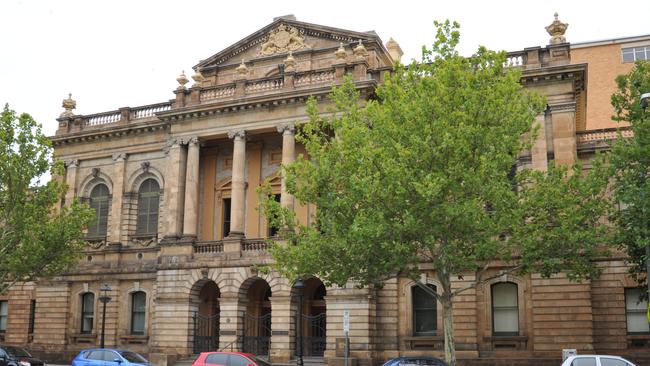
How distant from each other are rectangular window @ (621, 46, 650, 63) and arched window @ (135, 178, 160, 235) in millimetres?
33457

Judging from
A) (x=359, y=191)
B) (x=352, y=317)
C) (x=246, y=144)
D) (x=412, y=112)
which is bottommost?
(x=352, y=317)

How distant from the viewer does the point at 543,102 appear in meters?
24.7

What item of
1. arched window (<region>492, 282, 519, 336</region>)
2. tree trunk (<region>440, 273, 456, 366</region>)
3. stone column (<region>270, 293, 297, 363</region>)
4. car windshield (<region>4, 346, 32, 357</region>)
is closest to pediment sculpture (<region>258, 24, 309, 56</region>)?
stone column (<region>270, 293, 297, 363</region>)

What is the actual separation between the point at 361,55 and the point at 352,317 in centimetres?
1251

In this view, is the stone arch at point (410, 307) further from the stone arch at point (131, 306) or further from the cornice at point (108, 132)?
the cornice at point (108, 132)

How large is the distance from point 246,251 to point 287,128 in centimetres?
634

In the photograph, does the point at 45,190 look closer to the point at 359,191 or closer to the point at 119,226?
the point at 119,226

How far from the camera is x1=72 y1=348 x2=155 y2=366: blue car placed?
1051 inches

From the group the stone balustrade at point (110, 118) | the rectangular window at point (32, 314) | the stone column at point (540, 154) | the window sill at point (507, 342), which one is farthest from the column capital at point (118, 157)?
the stone column at point (540, 154)

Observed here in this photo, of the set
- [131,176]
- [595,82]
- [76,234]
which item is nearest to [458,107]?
[76,234]

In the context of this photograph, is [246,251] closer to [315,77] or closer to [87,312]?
[315,77]

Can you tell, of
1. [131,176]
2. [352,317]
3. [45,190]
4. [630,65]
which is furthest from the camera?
[630,65]

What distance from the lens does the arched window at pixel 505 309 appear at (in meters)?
32.2

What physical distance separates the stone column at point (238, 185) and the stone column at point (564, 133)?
15029 millimetres
